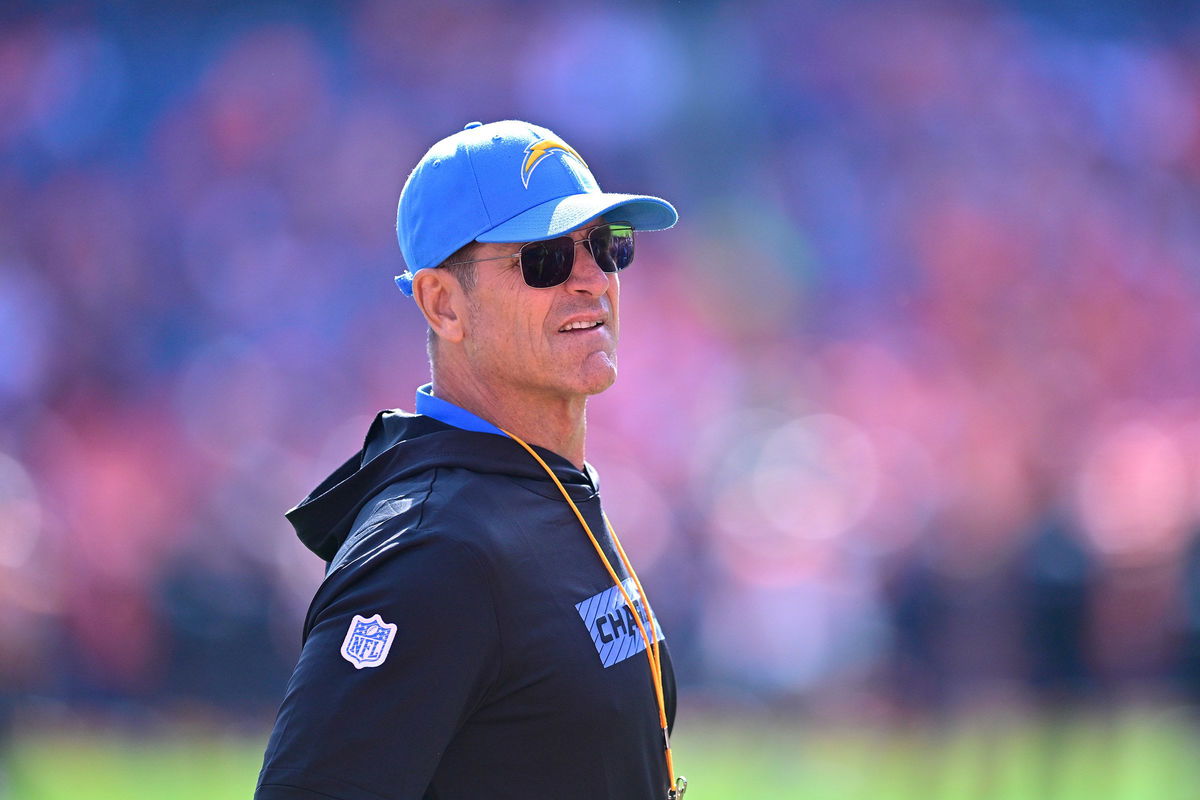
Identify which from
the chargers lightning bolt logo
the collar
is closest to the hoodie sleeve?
the collar

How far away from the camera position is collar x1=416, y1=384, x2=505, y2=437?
1.74m

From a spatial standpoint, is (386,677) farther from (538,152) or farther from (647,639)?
(538,152)

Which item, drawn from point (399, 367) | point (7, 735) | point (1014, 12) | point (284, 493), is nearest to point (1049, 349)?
point (1014, 12)

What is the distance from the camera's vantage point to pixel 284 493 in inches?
277

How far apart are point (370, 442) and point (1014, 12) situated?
288 inches

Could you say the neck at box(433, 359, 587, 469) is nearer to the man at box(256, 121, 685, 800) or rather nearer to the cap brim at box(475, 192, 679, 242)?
the man at box(256, 121, 685, 800)

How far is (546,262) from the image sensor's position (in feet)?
5.82

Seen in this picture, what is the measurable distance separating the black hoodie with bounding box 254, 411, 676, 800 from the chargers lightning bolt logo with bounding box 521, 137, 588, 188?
37 centimetres

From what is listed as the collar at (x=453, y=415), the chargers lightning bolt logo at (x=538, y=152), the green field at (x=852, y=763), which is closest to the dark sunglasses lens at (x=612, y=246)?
the chargers lightning bolt logo at (x=538, y=152)

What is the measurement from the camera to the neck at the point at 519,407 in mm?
1779

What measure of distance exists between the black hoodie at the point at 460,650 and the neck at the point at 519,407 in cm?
8

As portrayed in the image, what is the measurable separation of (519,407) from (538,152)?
14.0 inches

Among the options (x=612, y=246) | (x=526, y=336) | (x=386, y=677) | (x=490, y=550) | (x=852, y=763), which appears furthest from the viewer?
(x=852, y=763)

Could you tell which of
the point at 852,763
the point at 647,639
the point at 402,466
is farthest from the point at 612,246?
the point at 852,763
